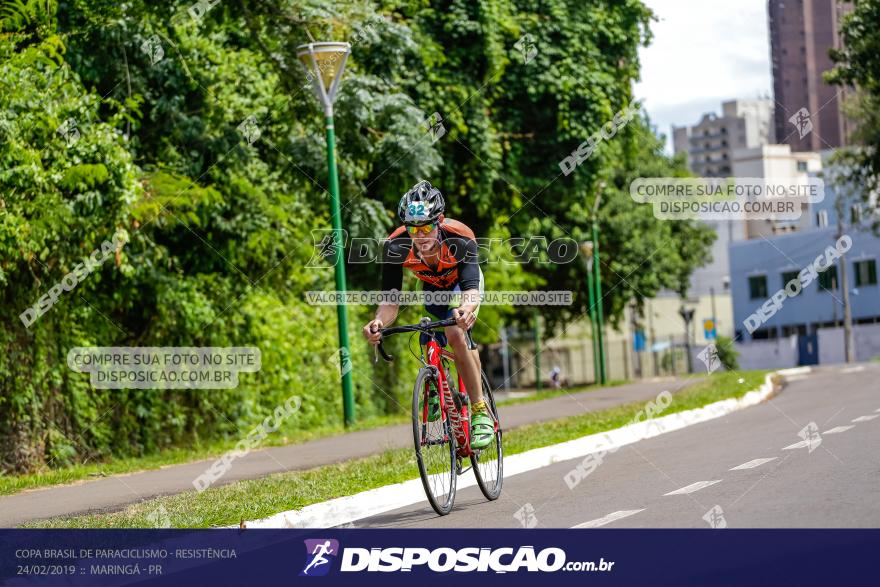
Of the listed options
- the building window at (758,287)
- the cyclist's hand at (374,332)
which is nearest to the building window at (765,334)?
the building window at (758,287)

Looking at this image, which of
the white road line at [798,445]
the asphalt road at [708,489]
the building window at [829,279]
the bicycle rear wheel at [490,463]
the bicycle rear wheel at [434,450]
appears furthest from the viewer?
the building window at [829,279]

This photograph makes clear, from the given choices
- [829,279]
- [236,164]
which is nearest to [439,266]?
[236,164]

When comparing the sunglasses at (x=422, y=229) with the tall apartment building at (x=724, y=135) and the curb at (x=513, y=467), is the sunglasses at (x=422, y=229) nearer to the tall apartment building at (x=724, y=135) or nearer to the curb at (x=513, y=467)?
the curb at (x=513, y=467)

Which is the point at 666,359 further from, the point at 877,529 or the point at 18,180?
the point at 877,529

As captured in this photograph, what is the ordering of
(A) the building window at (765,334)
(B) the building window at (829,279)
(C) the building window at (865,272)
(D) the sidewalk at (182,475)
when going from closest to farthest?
(D) the sidewalk at (182,475)
(C) the building window at (865,272)
(B) the building window at (829,279)
(A) the building window at (765,334)

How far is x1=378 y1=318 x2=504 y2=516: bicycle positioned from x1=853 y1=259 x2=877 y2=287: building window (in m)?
60.5

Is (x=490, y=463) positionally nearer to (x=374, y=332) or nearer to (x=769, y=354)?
(x=374, y=332)

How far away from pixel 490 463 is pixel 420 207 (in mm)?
2201

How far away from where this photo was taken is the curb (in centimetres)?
847

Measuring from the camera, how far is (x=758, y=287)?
71.9m

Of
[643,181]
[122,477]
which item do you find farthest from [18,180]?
[643,181]

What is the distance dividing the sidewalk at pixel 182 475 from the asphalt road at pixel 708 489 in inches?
99.2

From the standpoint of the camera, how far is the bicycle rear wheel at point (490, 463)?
8.81m

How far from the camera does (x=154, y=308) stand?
16.7 m
